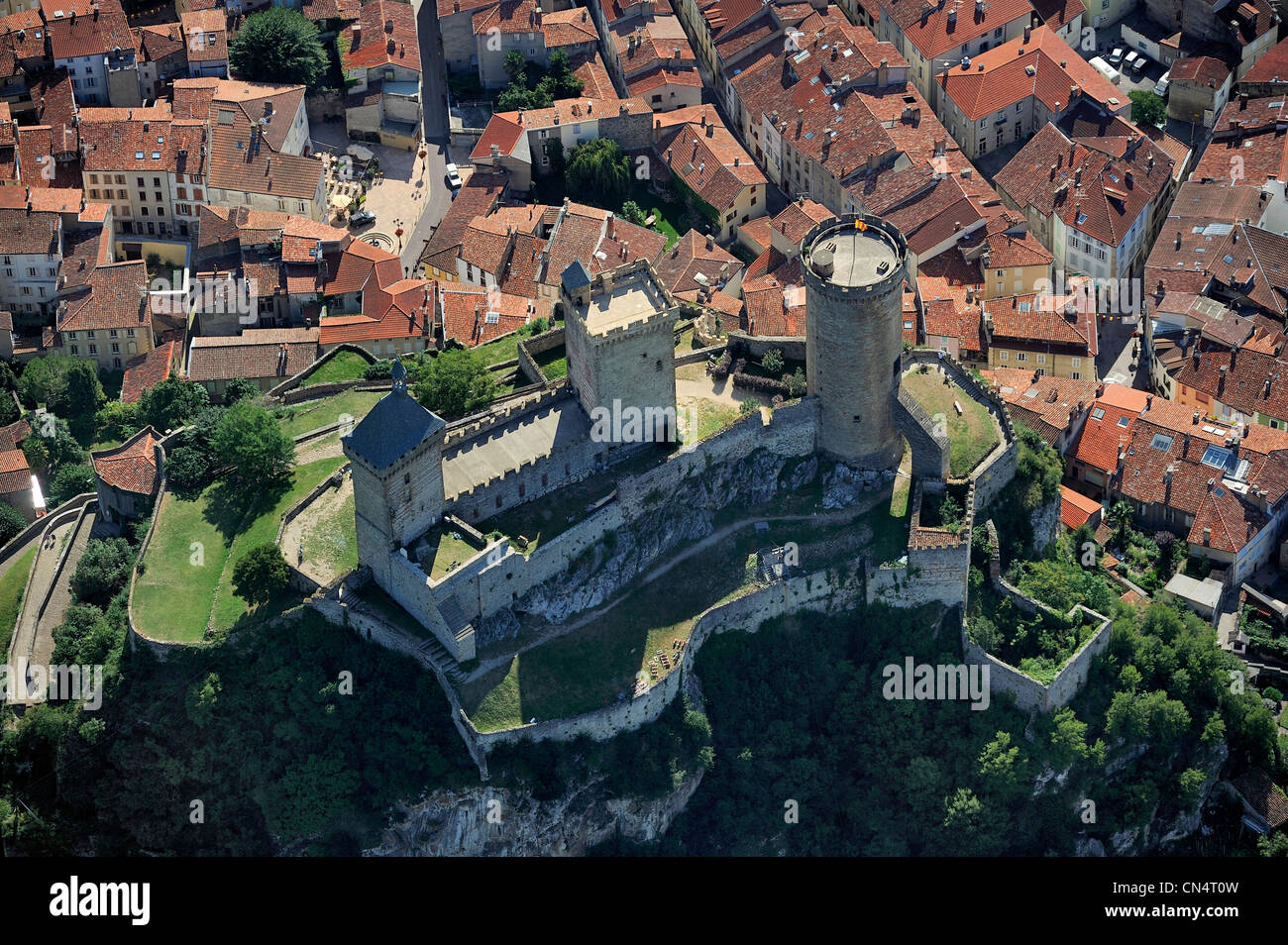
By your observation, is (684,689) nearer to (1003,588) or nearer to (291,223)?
(1003,588)

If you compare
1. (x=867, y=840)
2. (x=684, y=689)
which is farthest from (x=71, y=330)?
(x=867, y=840)

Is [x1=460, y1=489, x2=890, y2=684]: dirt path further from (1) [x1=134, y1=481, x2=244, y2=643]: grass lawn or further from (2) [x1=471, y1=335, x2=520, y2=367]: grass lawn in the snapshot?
(2) [x1=471, y1=335, x2=520, y2=367]: grass lawn

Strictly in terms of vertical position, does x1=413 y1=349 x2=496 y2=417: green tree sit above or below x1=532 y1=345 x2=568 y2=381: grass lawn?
above

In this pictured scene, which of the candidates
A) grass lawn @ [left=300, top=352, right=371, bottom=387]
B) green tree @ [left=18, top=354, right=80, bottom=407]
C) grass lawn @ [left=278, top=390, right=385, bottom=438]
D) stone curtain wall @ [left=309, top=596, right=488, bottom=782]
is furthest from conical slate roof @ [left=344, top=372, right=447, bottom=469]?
green tree @ [left=18, top=354, right=80, bottom=407]

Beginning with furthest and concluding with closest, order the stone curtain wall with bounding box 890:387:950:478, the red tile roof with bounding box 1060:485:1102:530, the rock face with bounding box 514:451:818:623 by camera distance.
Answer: the red tile roof with bounding box 1060:485:1102:530
the stone curtain wall with bounding box 890:387:950:478
the rock face with bounding box 514:451:818:623

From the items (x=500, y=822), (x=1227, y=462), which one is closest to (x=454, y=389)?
(x=500, y=822)

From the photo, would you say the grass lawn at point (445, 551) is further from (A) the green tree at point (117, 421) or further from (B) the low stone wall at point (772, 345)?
(A) the green tree at point (117, 421)

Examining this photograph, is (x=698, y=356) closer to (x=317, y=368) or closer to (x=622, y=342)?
(x=622, y=342)
